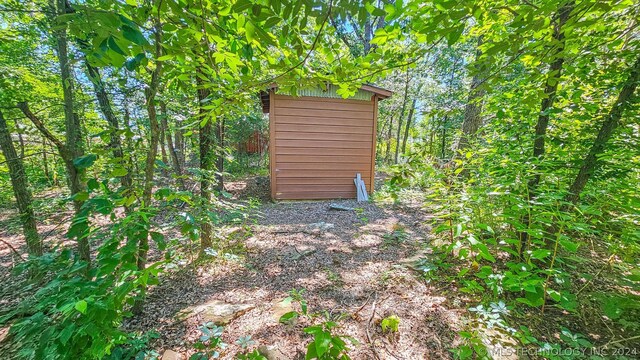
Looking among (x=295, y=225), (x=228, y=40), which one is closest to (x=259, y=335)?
(x=228, y=40)

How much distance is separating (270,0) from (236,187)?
7.59 metres

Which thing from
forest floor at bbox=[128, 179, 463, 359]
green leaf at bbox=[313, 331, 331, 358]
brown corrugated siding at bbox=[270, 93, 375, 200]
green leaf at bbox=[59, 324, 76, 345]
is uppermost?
brown corrugated siding at bbox=[270, 93, 375, 200]

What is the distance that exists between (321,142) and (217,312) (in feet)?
15.9

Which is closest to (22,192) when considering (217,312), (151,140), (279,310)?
(151,140)

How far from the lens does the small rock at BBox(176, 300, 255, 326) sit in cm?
174

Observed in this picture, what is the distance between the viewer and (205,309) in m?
1.86

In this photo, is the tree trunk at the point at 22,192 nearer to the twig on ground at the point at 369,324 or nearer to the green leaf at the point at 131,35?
the green leaf at the point at 131,35

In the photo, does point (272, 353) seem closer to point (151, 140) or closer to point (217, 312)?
point (217, 312)

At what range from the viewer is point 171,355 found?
1430mm

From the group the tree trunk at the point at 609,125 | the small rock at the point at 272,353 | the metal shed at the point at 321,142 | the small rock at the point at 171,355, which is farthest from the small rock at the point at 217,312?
the metal shed at the point at 321,142

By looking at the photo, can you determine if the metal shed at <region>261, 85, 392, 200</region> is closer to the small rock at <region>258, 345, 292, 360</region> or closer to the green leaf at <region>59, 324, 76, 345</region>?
the small rock at <region>258, 345, 292, 360</region>

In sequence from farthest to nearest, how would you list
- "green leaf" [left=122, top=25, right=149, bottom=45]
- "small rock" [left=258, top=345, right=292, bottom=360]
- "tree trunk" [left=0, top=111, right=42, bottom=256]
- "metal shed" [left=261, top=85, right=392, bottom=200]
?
"metal shed" [left=261, top=85, right=392, bottom=200] → "tree trunk" [left=0, top=111, right=42, bottom=256] → "small rock" [left=258, top=345, right=292, bottom=360] → "green leaf" [left=122, top=25, right=149, bottom=45]

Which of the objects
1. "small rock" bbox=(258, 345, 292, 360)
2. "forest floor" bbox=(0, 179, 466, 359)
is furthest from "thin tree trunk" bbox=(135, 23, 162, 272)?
"small rock" bbox=(258, 345, 292, 360)

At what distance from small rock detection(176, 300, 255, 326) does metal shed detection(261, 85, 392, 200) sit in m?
4.21
